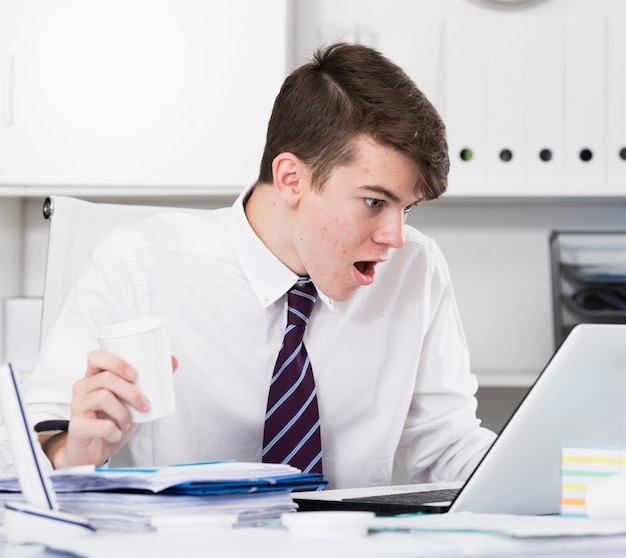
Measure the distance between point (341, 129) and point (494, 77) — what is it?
3.30ft

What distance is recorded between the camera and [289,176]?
54.6 inches

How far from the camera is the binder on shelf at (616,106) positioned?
7.16 feet

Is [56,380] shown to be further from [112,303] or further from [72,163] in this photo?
[72,163]

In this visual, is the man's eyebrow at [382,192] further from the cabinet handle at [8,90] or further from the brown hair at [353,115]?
the cabinet handle at [8,90]

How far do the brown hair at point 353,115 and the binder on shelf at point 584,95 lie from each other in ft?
3.25

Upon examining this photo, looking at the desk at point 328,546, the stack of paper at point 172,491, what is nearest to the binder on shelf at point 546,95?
the stack of paper at point 172,491

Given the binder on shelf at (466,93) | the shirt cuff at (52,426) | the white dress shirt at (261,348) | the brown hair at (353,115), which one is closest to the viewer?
the shirt cuff at (52,426)

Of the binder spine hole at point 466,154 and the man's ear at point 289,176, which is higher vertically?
the binder spine hole at point 466,154

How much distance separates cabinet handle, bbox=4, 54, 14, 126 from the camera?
7.25ft

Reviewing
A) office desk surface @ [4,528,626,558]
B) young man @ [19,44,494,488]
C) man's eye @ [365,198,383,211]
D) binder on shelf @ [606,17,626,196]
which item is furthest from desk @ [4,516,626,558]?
binder on shelf @ [606,17,626,196]

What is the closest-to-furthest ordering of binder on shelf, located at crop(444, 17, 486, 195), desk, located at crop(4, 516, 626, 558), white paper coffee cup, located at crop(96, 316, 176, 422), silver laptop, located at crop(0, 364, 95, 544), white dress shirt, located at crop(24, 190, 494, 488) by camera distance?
desk, located at crop(4, 516, 626, 558) < silver laptop, located at crop(0, 364, 95, 544) < white paper coffee cup, located at crop(96, 316, 176, 422) < white dress shirt, located at crop(24, 190, 494, 488) < binder on shelf, located at crop(444, 17, 486, 195)

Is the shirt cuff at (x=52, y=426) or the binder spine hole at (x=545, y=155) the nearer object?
the shirt cuff at (x=52, y=426)

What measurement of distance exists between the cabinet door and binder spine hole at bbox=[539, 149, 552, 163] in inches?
25.9

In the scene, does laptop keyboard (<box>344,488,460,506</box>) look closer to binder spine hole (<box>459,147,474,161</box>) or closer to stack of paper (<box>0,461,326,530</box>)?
stack of paper (<box>0,461,326,530</box>)
